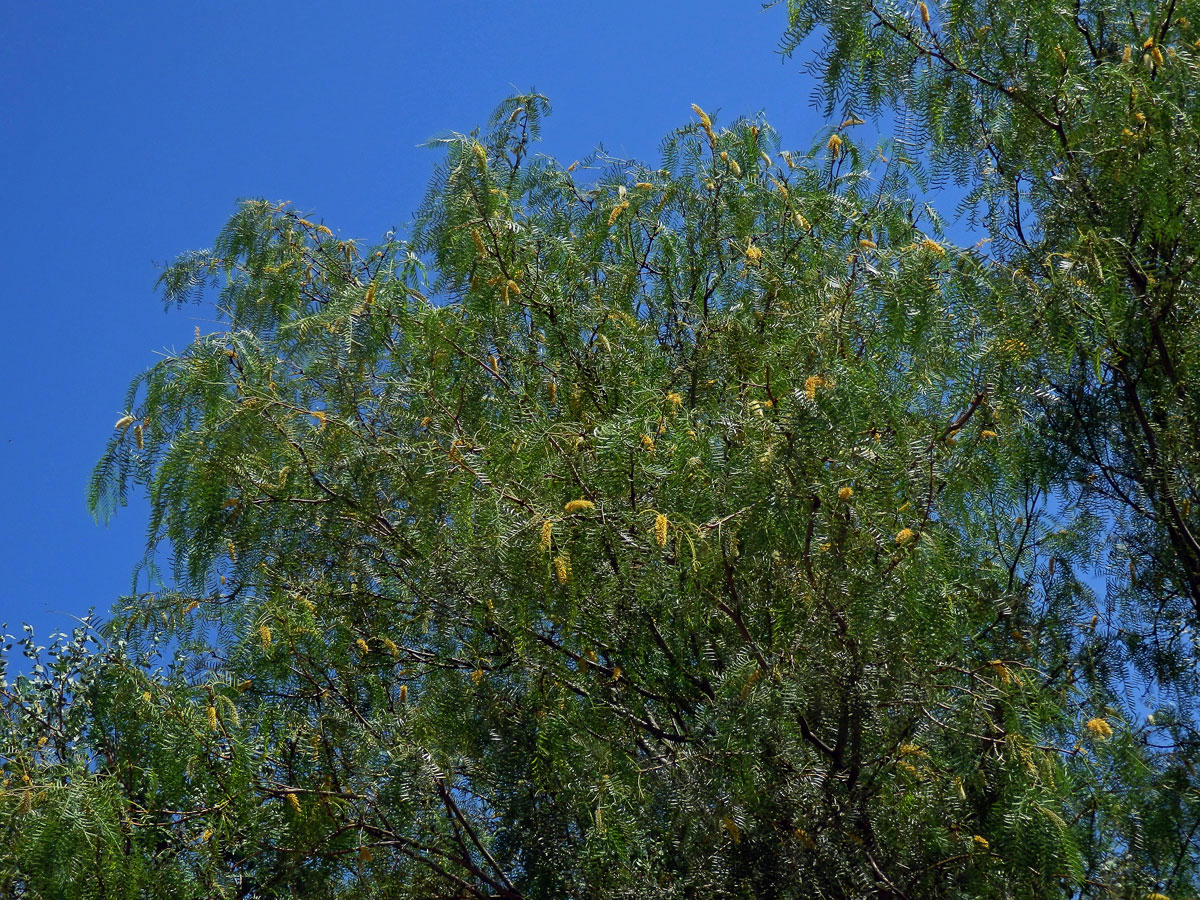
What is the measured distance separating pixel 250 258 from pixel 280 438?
1737 millimetres

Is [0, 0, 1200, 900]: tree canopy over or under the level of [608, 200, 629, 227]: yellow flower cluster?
under

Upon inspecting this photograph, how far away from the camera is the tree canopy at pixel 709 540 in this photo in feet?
11.0

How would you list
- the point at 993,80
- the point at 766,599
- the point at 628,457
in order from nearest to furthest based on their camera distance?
the point at 628,457
the point at 766,599
the point at 993,80

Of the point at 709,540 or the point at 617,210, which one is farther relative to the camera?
the point at 617,210

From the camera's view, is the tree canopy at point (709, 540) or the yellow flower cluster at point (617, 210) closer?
the tree canopy at point (709, 540)

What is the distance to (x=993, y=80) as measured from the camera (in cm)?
478

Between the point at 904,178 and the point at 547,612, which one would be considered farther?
the point at 904,178

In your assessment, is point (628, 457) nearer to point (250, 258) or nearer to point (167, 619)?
point (167, 619)

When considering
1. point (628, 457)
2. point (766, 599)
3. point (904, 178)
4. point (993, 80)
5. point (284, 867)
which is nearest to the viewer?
point (628, 457)

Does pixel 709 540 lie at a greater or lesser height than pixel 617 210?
lesser

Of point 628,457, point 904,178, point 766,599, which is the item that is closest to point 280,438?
point 628,457

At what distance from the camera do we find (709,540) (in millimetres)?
3174

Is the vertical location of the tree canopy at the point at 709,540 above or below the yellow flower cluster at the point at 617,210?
below

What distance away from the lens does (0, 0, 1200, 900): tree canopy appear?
335 centimetres
